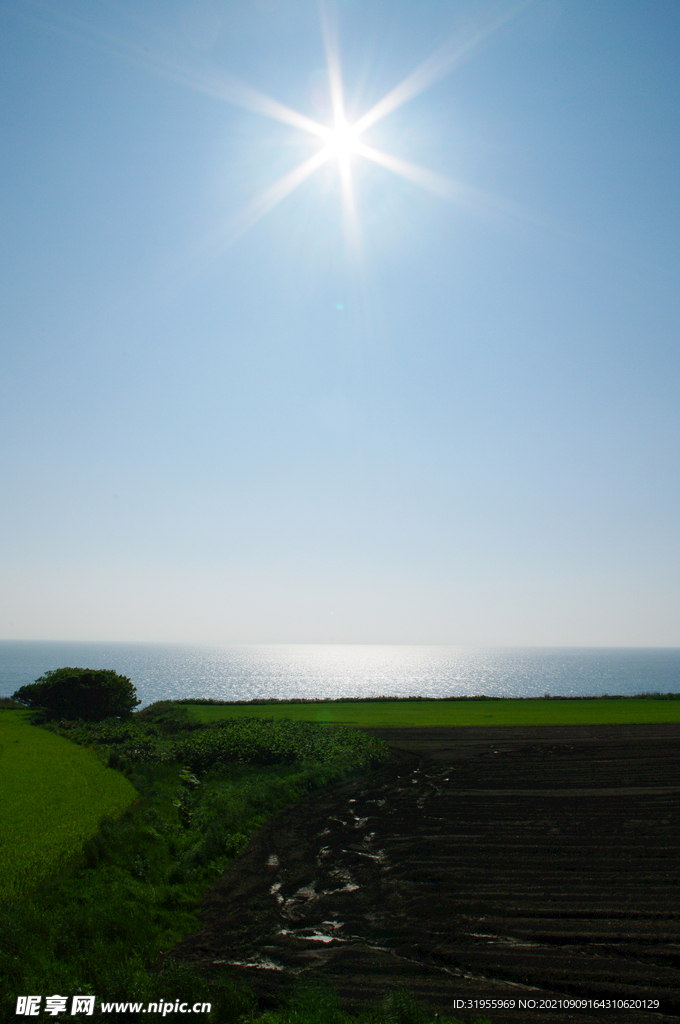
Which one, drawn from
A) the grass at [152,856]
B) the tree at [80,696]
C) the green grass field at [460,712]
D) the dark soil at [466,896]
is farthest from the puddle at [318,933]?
the tree at [80,696]

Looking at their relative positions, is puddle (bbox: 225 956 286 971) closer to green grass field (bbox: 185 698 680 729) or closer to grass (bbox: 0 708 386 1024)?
grass (bbox: 0 708 386 1024)

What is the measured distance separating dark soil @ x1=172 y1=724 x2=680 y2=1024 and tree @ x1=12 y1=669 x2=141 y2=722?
25070 mm

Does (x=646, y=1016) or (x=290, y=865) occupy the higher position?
(x=646, y=1016)

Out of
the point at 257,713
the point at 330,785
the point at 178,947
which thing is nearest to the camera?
the point at 178,947

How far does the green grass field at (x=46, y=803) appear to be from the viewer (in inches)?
534

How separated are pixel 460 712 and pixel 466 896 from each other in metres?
37.0

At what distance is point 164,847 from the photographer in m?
16.0

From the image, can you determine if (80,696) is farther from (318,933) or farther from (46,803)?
(318,933)

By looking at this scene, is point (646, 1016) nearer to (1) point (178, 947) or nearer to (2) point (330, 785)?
(1) point (178, 947)

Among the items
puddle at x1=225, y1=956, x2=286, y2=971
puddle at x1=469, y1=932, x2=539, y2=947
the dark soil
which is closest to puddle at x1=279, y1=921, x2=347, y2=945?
the dark soil

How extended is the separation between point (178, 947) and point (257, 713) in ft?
121

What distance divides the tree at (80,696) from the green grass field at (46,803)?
10.5 metres

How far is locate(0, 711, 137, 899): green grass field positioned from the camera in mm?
13555

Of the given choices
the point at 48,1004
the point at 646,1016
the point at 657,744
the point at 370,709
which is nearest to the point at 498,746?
the point at 657,744
